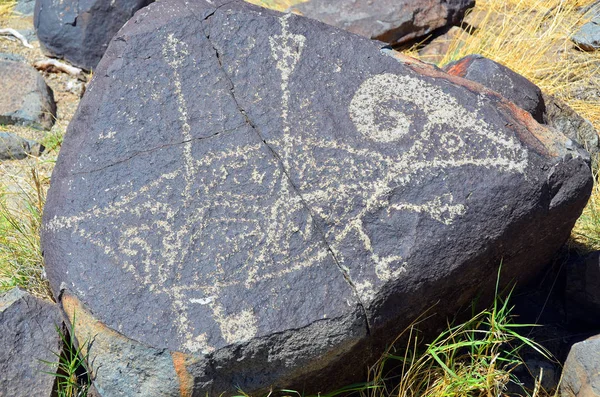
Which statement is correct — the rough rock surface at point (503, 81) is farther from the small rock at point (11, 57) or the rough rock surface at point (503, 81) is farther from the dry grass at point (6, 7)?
the dry grass at point (6, 7)

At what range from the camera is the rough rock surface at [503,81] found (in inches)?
A: 99.4

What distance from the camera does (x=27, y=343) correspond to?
6.28ft

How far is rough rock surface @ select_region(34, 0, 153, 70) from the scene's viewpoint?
12.1 ft

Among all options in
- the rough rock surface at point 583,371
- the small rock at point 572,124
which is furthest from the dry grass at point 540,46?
the rough rock surface at point 583,371

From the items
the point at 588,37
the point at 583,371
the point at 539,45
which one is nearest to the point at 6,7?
the point at 539,45

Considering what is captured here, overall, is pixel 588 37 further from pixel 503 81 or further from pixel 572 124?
pixel 503 81

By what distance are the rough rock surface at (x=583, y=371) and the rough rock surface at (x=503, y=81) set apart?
0.97 meters

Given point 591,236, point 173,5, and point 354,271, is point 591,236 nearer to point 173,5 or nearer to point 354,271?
point 354,271

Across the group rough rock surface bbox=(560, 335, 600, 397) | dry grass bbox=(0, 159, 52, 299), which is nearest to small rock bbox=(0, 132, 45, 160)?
dry grass bbox=(0, 159, 52, 299)

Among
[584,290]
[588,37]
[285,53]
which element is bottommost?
[584,290]

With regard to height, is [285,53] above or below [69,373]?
above

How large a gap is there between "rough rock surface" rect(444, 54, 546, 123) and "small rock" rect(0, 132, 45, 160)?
6.35ft

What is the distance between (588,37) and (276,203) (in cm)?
235

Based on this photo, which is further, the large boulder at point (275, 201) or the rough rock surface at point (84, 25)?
the rough rock surface at point (84, 25)
